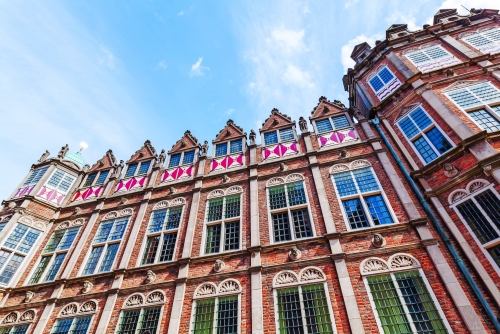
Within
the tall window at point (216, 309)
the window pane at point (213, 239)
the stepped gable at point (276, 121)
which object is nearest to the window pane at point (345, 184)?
the stepped gable at point (276, 121)

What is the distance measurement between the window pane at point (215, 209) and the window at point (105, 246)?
15.5 ft

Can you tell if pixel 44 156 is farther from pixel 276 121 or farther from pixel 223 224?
pixel 276 121

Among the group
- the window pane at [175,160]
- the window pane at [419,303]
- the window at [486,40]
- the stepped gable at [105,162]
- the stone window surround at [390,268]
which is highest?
the window at [486,40]

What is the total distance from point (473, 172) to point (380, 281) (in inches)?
193

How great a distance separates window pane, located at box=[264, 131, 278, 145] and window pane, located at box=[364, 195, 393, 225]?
261 inches

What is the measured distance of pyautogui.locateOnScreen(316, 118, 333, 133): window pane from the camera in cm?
1596

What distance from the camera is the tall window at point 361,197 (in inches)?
435

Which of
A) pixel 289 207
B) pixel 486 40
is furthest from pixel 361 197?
pixel 486 40

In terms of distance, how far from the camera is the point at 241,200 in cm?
1373

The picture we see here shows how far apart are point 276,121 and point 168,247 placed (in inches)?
385

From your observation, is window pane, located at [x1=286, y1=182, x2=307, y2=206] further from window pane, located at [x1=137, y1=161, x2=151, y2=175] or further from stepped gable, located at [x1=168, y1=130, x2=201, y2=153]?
window pane, located at [x1=137, y1=161, x2=151, y2=175]

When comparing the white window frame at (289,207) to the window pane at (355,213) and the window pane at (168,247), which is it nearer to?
the window pane at (355,213)

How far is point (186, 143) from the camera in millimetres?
18984

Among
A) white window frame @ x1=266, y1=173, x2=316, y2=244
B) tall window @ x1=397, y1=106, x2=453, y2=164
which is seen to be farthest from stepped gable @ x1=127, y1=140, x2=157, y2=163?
tall window @ x1=397, y1=106, x2=453, y2=164
